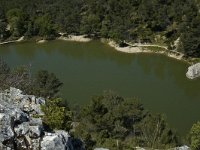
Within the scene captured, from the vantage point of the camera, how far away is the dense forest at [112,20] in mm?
73156

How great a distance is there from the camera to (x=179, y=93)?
2186 inches

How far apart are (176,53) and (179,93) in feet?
50.0

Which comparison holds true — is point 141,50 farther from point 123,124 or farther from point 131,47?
point 123,124

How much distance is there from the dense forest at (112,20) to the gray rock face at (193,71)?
22.8 ft

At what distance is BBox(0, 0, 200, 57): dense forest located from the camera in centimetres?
7316

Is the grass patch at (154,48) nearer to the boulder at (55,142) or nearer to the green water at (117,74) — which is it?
the green water at (117,74)

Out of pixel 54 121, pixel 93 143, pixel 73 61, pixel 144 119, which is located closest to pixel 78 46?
pixel 73 61


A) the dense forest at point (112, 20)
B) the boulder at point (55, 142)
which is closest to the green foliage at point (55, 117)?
the boulder at point (55, 142)

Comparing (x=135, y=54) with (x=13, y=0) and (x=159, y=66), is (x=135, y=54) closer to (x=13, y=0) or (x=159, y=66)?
(x=159, y=66)

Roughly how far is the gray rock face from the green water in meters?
0.72

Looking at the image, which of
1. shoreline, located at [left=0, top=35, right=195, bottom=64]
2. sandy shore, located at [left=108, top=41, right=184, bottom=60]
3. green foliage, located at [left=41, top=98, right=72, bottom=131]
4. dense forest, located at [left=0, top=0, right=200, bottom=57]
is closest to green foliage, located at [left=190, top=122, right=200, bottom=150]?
green foliage, located at [left=41, top=98, right=72, bottom=131]

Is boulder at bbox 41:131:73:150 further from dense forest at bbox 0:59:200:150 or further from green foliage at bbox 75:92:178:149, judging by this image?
green foliage at bbox 75:92:178:149

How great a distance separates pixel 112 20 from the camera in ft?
272

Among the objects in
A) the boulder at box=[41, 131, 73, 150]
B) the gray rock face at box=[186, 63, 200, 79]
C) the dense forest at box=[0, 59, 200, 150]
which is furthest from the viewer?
the gray rock face at box=[186, 63, 200, 79]
